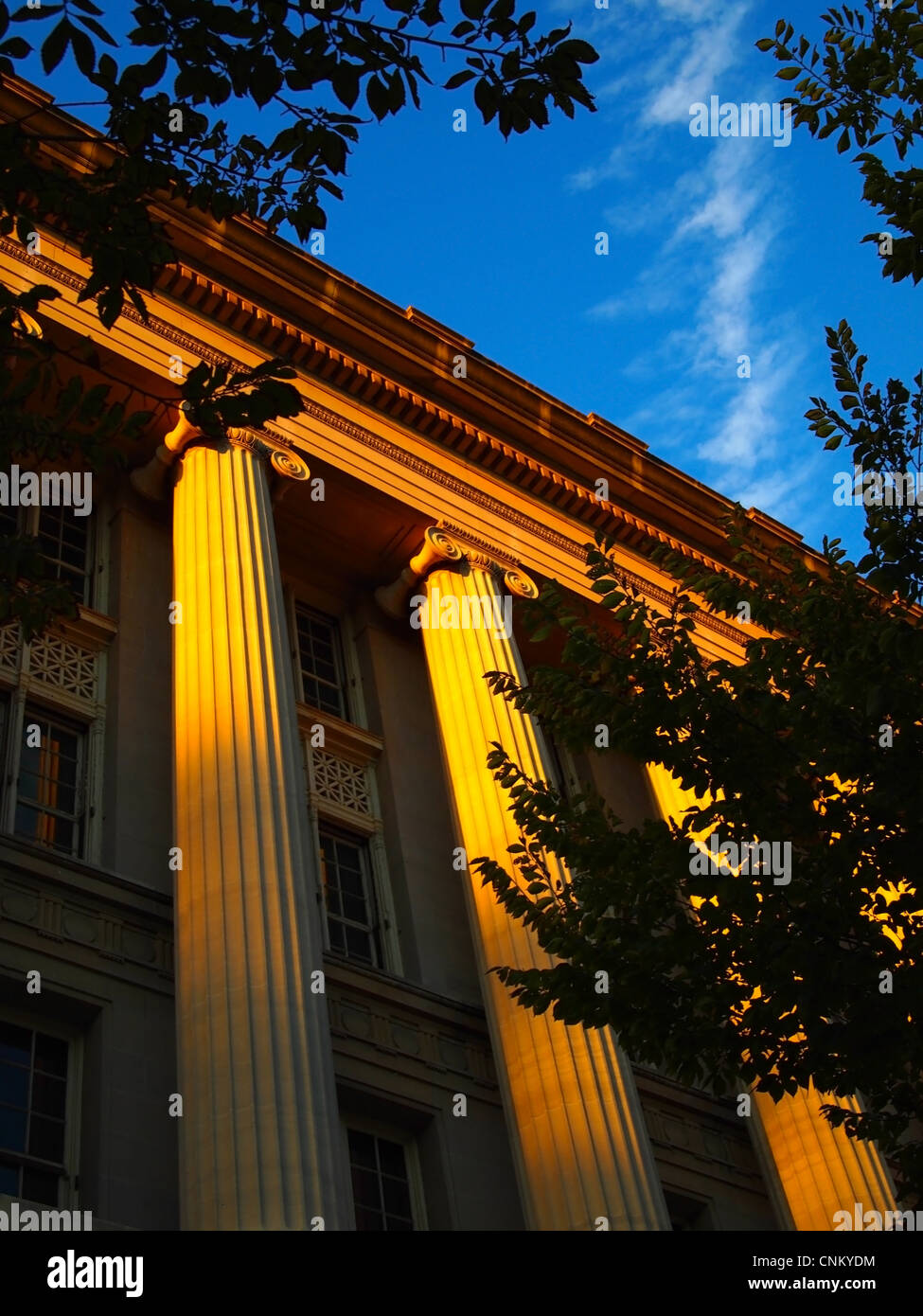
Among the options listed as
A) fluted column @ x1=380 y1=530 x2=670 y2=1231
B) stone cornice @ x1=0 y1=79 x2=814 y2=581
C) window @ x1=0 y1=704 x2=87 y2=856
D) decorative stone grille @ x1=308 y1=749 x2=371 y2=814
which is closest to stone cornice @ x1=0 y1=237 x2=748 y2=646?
stone cornice @ x1=0 y1=79 x2=814 y2=581

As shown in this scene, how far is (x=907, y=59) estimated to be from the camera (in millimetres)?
11570

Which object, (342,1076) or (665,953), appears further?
(342,1076)

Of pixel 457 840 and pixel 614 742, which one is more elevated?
pixel 457 840

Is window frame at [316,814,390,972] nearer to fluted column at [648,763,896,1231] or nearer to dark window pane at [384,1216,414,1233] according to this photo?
dark window pane at [384,1216,414,1233]

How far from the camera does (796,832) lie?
11758 mm

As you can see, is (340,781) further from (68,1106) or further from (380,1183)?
(68,1106)

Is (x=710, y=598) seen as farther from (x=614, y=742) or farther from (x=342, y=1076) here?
(x=342, y=1076)

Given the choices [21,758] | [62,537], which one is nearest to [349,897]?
[21,758]

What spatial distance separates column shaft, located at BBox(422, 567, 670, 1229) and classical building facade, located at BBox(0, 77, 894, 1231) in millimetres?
42

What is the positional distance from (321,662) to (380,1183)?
27.3 ft

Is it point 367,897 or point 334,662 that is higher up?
point 334,662

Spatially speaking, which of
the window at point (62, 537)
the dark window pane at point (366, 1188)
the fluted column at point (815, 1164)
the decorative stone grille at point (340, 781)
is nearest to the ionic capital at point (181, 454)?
the window at point (62, 537)

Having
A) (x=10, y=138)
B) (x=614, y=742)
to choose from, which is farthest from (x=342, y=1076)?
(x=10, y=138)
